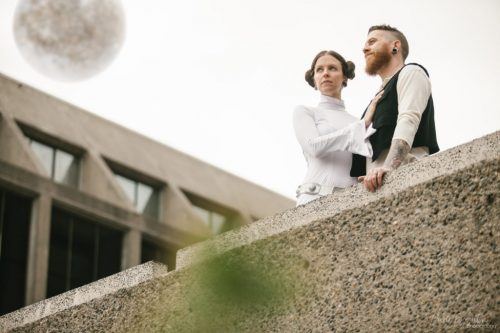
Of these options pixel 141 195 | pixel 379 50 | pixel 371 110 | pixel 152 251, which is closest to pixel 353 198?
pixel 371 110

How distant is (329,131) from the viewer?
495 centimetres

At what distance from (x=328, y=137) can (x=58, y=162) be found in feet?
79.4

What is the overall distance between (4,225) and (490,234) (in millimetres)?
22451

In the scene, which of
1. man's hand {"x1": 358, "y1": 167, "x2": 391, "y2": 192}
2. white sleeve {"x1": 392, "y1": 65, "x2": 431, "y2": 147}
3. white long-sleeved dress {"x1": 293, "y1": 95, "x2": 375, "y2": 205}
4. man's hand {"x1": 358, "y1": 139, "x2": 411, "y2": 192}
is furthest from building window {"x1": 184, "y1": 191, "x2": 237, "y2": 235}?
man's hand {"x1": 358, "y1": 167, "x2": 391, "y2": 192}

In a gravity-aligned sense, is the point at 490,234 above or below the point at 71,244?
below

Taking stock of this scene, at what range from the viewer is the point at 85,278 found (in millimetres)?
26047

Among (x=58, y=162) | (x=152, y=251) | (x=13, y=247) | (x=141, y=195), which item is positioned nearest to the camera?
(x=13, y=247)

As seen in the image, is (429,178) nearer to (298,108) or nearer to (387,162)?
(387,162)

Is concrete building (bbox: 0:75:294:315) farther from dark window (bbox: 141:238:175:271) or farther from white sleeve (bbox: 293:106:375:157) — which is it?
white sleeve (bbox: 293:106:375:157)

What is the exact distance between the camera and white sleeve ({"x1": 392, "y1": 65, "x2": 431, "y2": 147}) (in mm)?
4336

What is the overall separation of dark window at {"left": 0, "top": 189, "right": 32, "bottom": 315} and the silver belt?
67.4 ft

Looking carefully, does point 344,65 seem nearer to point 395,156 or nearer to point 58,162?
point 395,156

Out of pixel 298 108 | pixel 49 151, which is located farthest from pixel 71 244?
pixel 298 108

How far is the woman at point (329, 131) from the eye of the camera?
4.62 metres
